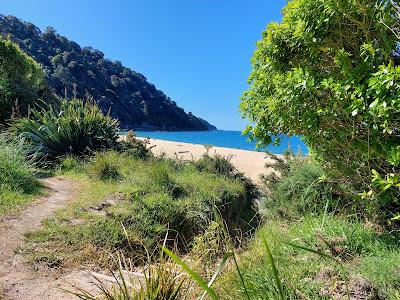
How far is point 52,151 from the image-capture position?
963 centimetres

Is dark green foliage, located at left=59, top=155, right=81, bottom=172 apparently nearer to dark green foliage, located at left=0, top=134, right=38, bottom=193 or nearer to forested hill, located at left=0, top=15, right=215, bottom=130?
dark green foliage, located at left=0, top=134, right=38, bottom=193

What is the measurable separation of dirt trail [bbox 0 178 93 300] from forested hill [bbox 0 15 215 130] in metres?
51.9

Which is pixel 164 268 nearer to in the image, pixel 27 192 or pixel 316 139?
pixel 316 139

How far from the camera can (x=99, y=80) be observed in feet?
266

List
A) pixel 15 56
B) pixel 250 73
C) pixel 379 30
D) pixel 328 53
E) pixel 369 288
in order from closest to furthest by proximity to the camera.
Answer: pixel 369 288, pixel 379 30, pixel 328 53, pixel 250 73, pixel 15 56

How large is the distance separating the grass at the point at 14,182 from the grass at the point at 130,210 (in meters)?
0.78

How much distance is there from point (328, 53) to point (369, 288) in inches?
90.6

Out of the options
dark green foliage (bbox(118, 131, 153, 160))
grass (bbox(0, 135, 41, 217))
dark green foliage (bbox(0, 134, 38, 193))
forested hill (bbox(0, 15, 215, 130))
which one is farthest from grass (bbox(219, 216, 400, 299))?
forested hill (bbox(0, 15, 215, 130))

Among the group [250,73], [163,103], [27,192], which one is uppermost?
[163,103]

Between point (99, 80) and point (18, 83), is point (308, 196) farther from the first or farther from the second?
point (99, 80)

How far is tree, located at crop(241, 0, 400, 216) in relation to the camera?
2918mm

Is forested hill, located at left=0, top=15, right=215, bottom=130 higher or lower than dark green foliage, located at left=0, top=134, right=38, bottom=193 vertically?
higher

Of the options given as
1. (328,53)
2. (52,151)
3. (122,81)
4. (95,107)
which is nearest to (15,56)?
(95,107)

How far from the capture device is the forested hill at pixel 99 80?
69.5 meters
